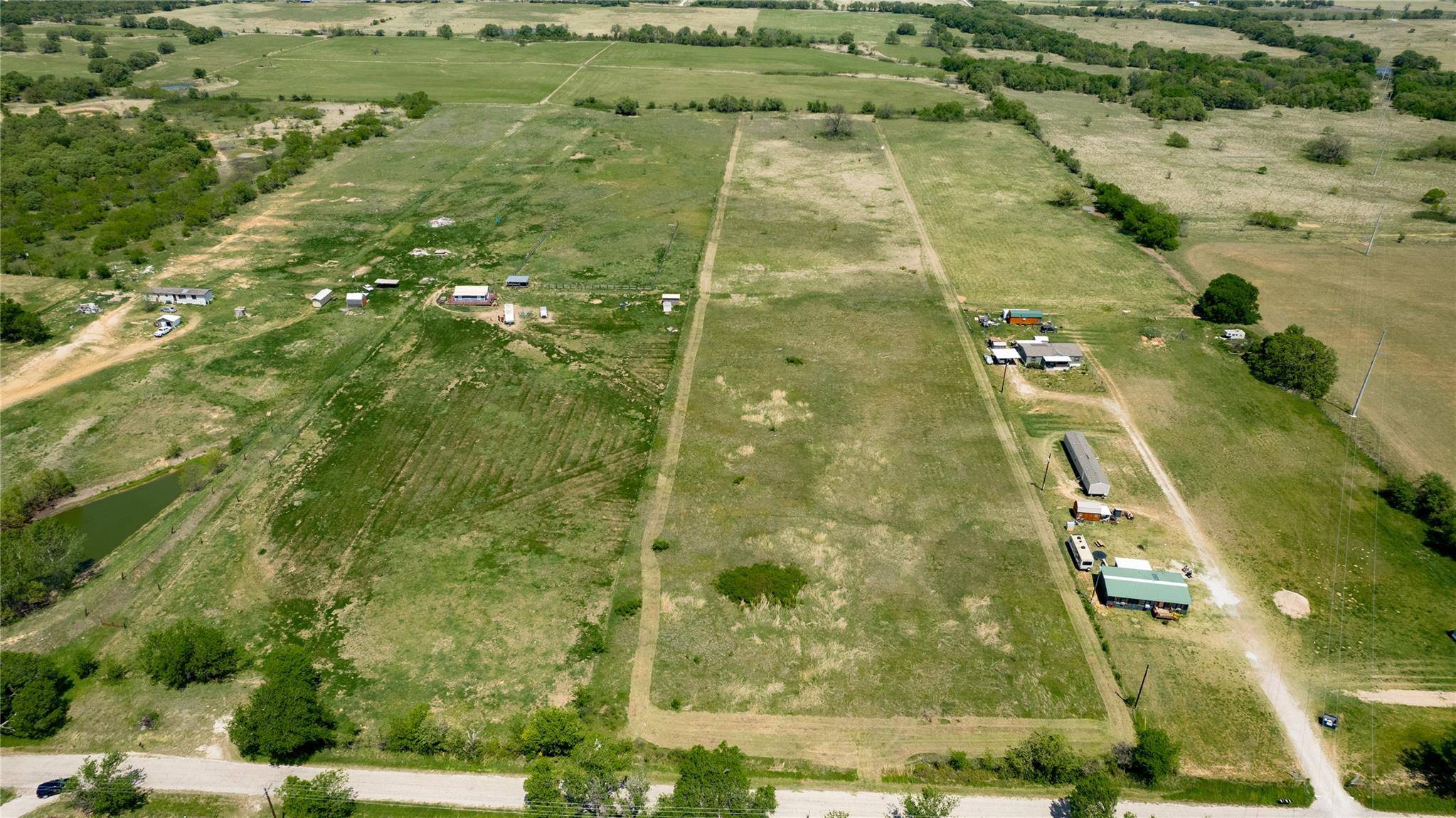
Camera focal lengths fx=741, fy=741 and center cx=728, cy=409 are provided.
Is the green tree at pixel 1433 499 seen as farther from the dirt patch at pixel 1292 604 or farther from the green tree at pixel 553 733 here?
the green tree at pixel 553 733

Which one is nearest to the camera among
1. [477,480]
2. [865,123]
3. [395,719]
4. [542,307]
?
[395,719]

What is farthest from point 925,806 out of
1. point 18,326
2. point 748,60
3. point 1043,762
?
point 748,60

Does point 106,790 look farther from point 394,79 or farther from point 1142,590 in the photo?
point 394,79

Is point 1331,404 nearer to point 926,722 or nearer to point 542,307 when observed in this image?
point 926,722

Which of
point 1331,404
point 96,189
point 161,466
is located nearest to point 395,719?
point 161,466

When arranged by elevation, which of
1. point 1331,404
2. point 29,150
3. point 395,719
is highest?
point 29,150

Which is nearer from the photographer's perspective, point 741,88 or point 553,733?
point 553,733

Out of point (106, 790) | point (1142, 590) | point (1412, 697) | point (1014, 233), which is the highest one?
point (1014, 233)
